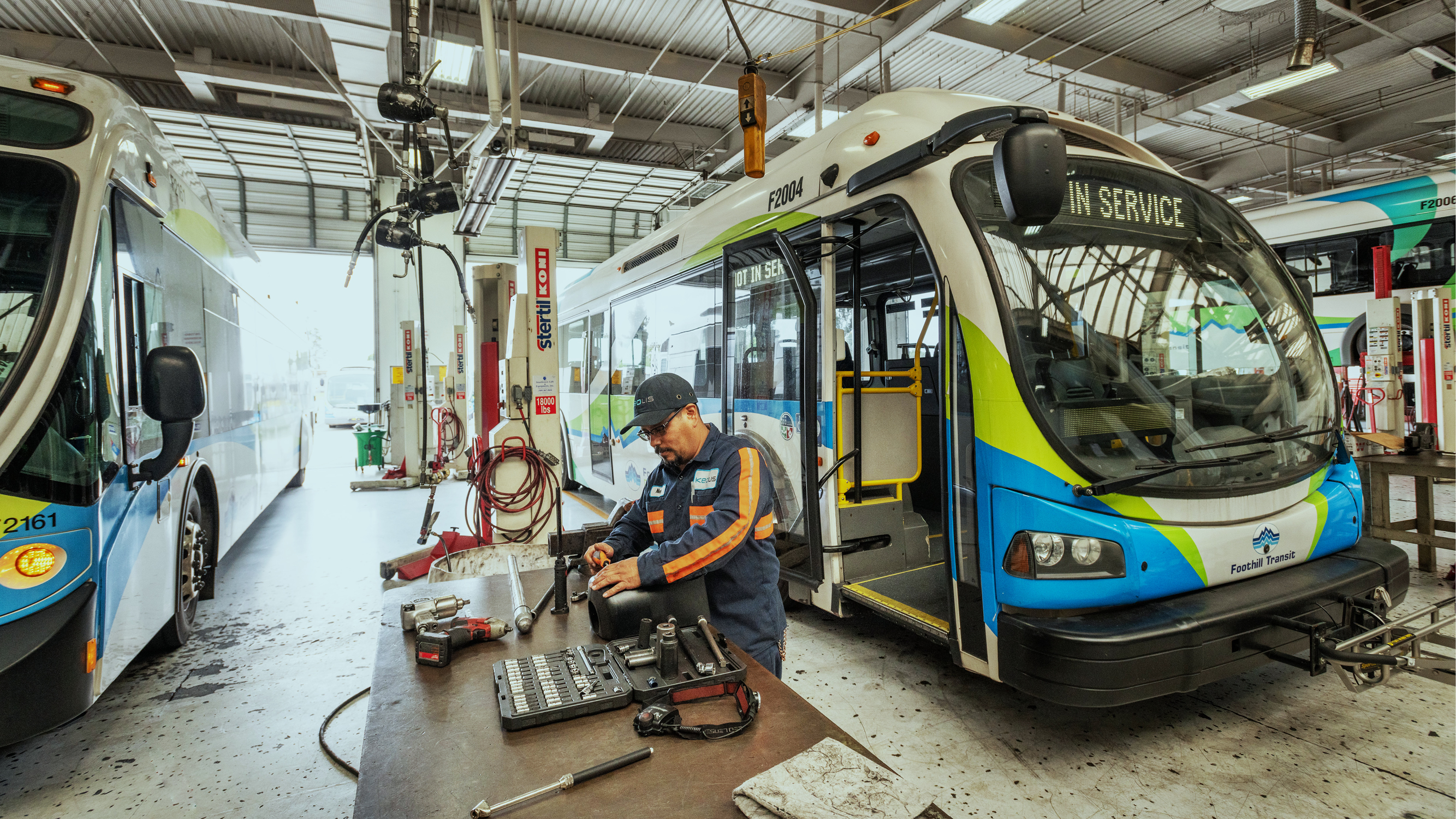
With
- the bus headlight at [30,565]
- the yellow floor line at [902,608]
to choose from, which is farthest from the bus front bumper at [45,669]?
the yellow floor line at [902,608]

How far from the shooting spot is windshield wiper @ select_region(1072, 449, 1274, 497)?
8.15ft

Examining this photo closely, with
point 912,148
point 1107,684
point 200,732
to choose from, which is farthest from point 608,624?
point 200,732

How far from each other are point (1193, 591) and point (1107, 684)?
24.5 inches

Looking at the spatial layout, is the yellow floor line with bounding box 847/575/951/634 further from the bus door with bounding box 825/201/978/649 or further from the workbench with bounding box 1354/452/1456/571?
the workbench with bounding box 1354/452/1456/571

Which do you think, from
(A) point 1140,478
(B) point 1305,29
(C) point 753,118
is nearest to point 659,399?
(A) point 1140,478

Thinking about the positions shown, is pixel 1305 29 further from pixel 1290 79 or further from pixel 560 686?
pixel 560 686

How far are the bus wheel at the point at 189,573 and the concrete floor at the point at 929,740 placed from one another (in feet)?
0.57

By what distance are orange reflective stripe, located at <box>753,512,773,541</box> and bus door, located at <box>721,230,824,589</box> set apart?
57.9 inches

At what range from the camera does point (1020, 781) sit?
2688mm

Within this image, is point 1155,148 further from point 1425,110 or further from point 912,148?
point 912,148

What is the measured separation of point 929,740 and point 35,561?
3.41m

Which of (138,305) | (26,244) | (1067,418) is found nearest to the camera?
(26,244)

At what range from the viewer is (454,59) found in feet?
26.6

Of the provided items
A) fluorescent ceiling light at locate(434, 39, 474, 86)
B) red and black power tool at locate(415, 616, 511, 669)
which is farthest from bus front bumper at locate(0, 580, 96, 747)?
fluorescent ceiling light at locate(434, 39, 474, 86)
